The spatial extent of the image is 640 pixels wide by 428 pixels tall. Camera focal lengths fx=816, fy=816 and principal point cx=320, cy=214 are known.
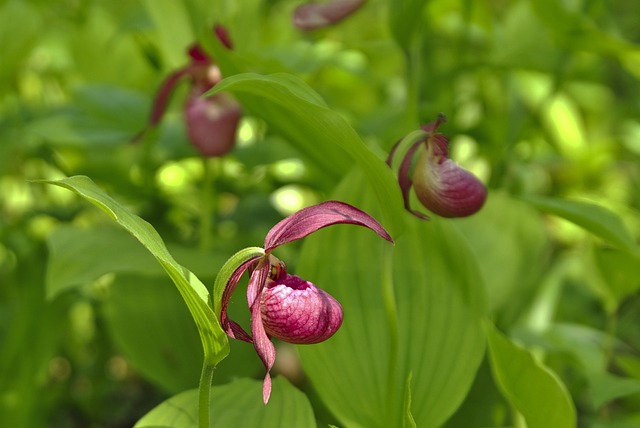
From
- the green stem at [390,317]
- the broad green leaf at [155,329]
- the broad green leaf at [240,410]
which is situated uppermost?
the green stem at [390,317]

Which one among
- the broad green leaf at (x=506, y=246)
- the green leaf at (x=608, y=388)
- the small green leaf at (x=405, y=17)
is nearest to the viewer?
the green leaf at (x=608, y=388)

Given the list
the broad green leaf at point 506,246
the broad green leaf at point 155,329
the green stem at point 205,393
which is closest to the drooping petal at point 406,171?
the green stem at point 205,393

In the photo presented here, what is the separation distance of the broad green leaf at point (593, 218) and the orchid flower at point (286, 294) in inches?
11.8

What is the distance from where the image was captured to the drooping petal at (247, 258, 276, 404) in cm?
55

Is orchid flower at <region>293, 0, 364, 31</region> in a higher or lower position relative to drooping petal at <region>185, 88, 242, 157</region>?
higher

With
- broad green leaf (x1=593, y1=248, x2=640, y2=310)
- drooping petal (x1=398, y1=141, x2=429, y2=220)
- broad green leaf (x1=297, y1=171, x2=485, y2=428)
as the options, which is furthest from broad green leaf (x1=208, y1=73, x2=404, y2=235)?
broad green leaf (x1=593, y1=248, x2=640, y2=310)

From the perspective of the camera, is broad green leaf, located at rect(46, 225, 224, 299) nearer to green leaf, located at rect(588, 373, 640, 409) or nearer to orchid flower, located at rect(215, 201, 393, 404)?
orchid flower, located at rect(215, 201, 393, 404)

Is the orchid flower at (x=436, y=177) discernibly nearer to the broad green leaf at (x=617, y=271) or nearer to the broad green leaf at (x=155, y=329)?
the broad green leaf at (x=617, y=271)

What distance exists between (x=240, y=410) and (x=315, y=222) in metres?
0.23

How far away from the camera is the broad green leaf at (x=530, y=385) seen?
685 mm

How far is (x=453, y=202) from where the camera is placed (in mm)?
693

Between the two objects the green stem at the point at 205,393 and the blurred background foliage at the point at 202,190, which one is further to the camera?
the blurred background foliage at the point at 202,190

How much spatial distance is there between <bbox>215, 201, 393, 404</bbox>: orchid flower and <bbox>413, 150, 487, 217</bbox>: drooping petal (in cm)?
14

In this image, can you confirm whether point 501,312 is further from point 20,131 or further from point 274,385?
point 20,131
